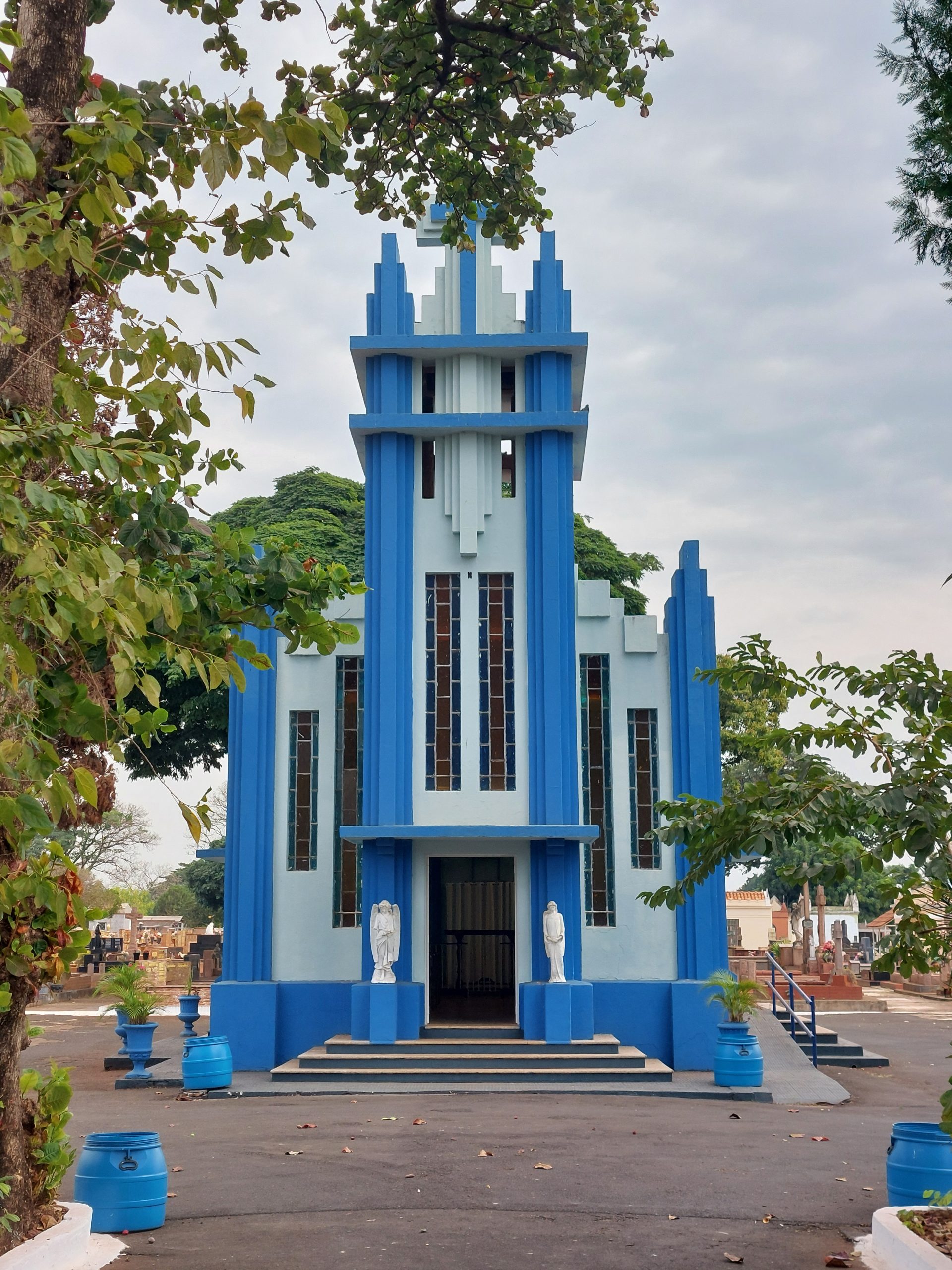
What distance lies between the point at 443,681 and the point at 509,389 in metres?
4.95

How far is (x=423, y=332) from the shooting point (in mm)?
19625

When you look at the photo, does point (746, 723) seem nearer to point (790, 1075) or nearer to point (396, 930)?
point (790, 1075)

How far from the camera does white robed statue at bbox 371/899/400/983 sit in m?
17.4

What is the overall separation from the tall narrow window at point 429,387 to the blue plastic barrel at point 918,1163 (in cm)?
1367

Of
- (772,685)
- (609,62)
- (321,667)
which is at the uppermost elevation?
(609,62)

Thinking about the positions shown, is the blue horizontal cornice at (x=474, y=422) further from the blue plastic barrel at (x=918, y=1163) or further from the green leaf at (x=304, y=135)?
the green leaf at (x=304, y=135)

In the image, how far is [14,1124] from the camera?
6535mm

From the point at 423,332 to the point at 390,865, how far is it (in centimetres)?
822

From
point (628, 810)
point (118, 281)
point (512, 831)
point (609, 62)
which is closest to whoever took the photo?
point (118, 281)

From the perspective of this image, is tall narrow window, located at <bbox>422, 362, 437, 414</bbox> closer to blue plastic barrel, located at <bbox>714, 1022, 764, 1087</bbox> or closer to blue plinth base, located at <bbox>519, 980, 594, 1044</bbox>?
blue plinth base, located at <bbox>519, 980, 594, 1044</bbox>

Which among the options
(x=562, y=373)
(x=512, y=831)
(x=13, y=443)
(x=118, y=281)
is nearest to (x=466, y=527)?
(x=562, y=373)

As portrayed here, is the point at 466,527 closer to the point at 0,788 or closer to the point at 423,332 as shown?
the point at 423,332

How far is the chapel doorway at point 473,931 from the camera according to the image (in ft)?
70.5

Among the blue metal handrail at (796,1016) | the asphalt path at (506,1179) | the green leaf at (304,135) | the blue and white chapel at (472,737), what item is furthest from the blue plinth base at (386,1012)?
the green leaf at (304,135)
